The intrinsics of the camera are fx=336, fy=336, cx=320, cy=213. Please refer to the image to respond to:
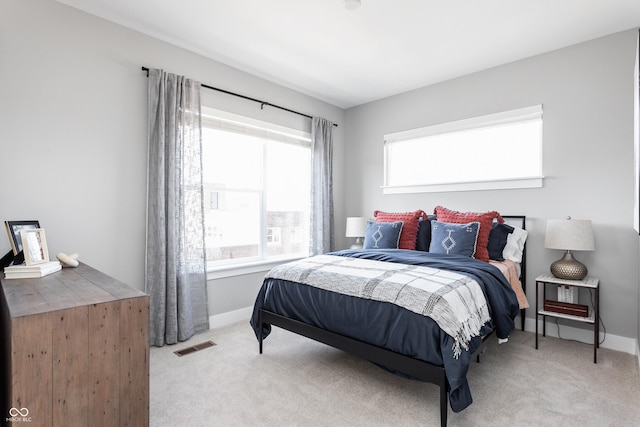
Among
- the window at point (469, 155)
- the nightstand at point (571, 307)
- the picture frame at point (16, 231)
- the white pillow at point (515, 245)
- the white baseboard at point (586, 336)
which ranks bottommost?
the white baseboard at point (586, 336)

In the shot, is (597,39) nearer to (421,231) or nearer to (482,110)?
(482,110)

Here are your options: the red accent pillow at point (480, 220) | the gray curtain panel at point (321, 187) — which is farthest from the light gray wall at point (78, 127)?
the red accent pillow at point (480, 220)

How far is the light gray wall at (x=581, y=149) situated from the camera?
2848 mm

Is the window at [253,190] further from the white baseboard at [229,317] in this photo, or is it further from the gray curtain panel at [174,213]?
the white baseboard at [229,317]

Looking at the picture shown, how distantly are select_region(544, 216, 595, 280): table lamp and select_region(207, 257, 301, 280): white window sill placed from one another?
2752 millimetres

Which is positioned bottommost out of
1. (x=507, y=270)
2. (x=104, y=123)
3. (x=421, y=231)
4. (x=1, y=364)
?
(x=1, y=364)

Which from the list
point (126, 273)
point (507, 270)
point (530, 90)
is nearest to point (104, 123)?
point (126, 273)

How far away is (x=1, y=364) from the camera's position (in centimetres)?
156

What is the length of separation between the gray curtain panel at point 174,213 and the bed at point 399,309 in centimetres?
76

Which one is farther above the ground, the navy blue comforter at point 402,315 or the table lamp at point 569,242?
the table lamp at point 569,242

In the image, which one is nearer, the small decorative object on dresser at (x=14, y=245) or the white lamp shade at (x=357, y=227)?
the small decorative object on dresser at (x=14, y=245)

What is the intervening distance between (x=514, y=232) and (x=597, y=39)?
1847 mm

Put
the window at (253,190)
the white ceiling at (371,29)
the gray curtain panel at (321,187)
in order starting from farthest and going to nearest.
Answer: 1. the gray curtain panel at (321,187)
2. the window at (253,190)
3. the white ceiling at (371,29)

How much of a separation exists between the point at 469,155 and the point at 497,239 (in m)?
1.08
